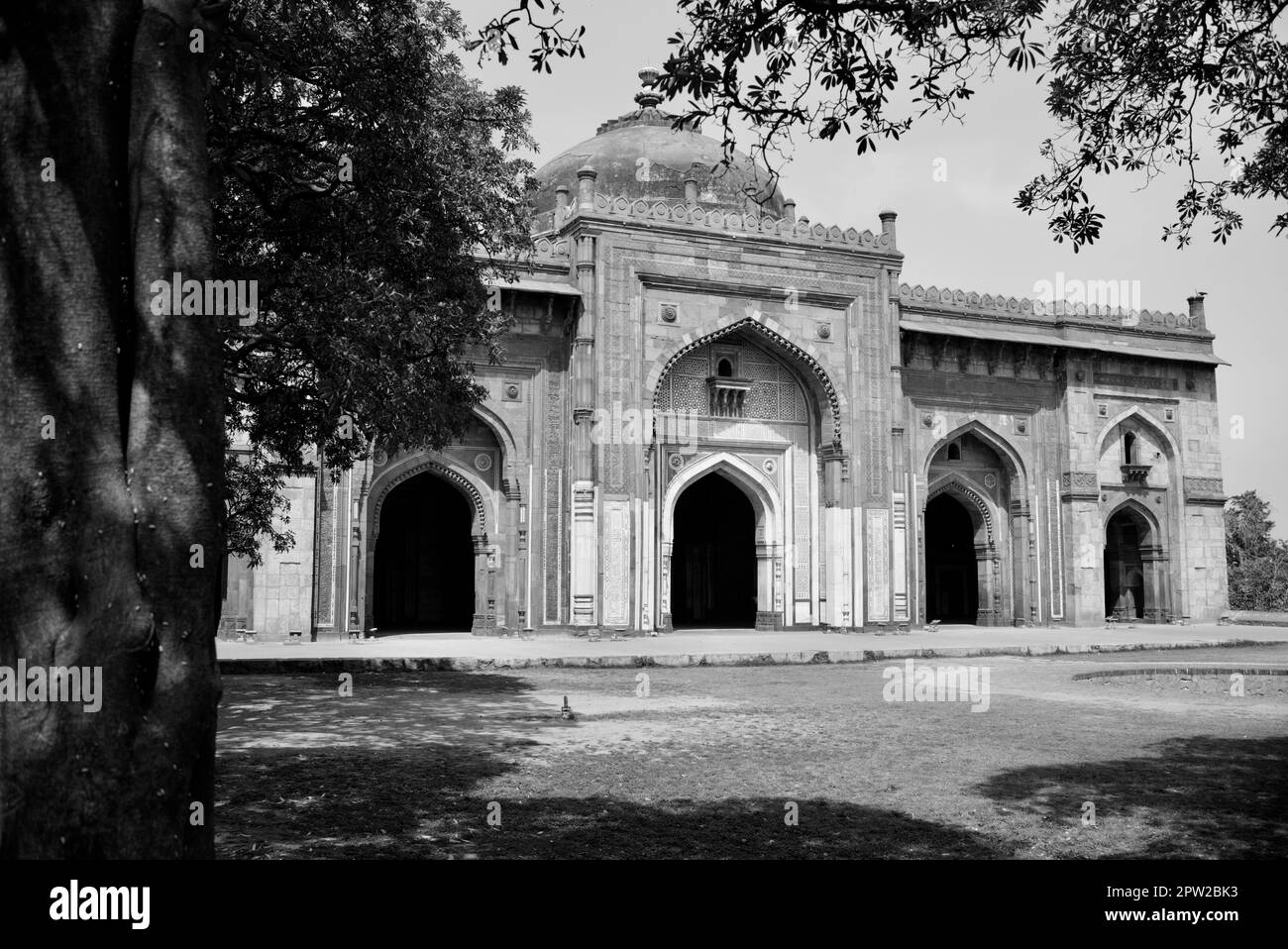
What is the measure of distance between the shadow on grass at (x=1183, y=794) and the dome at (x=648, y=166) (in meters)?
18.6

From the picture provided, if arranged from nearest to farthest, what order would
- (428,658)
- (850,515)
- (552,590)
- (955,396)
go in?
1. (428,658)
2. (552,590)
3. (850,515)
4. (955,396)

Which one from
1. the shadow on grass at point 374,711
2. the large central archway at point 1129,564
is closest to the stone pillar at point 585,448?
the shadow on grass at point 374,711

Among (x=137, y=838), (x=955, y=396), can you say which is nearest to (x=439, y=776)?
(x=137, y=838)

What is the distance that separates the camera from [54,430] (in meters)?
2.94

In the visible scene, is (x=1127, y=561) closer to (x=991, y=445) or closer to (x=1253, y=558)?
(x=991, y=445)

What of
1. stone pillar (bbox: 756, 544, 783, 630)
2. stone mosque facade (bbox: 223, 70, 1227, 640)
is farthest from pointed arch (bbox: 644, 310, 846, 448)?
stone pillar (bbox: 756, 544, 783, 630)

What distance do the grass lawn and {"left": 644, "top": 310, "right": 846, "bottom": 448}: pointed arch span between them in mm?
10647

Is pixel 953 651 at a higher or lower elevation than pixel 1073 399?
lower

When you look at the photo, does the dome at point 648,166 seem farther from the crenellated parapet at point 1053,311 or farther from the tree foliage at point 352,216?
the tree foliage at point 352,216

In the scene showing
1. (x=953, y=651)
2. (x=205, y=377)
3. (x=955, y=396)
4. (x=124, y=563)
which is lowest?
(x=953, y=651)

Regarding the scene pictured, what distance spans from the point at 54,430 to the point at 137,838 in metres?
1.15

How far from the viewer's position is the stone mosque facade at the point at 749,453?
19.5 metres

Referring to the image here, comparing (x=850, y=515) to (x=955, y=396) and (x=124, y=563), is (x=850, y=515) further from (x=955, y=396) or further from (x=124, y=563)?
(x=124, y=563)

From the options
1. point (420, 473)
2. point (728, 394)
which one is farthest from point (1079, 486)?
point (420, 473)
